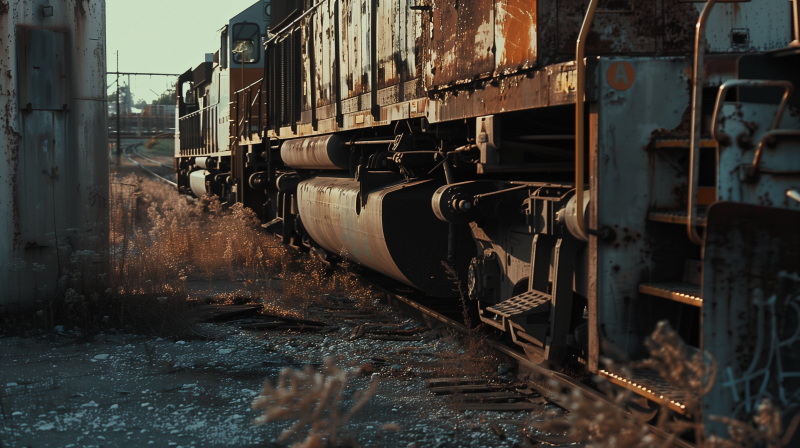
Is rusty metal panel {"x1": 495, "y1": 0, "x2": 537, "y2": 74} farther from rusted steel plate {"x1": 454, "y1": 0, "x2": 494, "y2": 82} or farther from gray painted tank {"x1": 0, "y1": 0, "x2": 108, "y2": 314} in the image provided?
gray painted tank {"x1": 0, "y1": 0, "x2": 108, "y2": 314}

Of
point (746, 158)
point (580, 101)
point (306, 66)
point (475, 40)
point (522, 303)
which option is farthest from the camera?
point (306, 66)

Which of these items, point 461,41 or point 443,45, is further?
point 443,45

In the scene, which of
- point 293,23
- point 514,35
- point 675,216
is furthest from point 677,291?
point 293,23

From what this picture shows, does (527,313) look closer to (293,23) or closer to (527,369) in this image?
(527,369)

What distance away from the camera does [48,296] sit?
7238 mm

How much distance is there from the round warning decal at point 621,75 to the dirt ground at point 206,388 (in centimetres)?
182

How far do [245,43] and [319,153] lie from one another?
27.5 feet

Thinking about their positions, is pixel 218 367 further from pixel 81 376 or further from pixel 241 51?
pixel 241 51

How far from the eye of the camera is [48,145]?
289 inches

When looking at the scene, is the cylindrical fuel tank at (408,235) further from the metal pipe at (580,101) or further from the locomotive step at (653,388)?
the locomotive step at (653,388)

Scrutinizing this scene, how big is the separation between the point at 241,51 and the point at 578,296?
45.1 ft

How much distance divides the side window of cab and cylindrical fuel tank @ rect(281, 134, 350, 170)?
253 inches

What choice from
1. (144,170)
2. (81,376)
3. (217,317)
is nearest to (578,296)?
(81,376)

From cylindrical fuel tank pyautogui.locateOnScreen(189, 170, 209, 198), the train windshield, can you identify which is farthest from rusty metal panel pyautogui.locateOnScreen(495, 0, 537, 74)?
cylindrical fuel tank pyautogui.locateOnScreen(189, 170, 209, 198)
